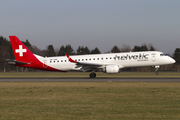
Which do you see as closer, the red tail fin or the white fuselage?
the white fuselage

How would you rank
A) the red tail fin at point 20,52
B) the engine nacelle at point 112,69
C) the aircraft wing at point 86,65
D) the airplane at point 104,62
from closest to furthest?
the engine nacelle at point 112,69 → the aircraft wing at point 86,65 → the airplane at point 104,62 → the red tail fin at point 20,52

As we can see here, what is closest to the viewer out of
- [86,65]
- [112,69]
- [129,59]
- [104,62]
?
[112,69]

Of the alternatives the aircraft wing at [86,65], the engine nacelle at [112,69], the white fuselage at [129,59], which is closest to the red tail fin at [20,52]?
the white fuselage at [129,59]

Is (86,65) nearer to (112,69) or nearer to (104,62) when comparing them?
(104,62)

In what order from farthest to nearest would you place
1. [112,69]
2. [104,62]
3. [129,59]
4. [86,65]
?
[104,62], [129,59], [86,65], [112,69]

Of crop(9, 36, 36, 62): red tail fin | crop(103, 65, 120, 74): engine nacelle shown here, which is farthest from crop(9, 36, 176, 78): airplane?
crop(9, 36, 36, 62): red tail fin

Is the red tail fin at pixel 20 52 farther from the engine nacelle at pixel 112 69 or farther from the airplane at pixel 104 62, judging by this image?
the engine nacelle at pixel 112 69

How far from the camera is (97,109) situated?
1075cm

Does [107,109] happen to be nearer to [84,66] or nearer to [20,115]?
[20,115]

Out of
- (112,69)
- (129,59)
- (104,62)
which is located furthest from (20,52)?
(129,59)

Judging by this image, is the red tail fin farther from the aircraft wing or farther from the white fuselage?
the aircraft wing

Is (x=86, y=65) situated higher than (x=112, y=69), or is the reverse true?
(x=86, y=65)

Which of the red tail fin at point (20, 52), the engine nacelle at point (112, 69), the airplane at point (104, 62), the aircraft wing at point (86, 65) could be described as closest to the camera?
the engine nacelle at point (112, 69)

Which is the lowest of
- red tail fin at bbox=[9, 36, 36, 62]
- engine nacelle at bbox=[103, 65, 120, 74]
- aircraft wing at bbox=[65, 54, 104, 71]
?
engine nacelle at bbox=[103, 65, 120, 74]
